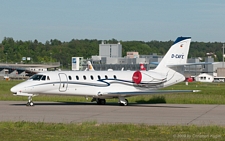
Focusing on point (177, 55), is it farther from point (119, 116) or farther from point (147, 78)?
point (119, 116)

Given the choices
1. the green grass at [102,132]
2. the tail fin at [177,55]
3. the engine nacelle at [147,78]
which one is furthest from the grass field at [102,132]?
the tail fin at [177,55]

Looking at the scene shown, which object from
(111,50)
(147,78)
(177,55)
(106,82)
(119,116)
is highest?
(111,50)

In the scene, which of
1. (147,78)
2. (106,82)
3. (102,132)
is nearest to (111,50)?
(147,78)

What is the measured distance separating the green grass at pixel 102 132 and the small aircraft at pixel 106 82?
11221mm

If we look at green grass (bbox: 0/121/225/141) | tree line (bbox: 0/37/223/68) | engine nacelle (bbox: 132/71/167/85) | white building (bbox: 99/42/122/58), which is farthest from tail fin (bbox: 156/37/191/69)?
tree line (bbox: 0/37/223/68)

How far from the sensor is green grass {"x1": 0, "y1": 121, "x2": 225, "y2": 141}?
680 inches

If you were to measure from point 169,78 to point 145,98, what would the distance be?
208 inches

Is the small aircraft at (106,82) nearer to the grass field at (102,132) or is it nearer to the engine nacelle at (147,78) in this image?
the engine nacelle at (147,78)

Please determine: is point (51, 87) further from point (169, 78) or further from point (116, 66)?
point (116, 66)

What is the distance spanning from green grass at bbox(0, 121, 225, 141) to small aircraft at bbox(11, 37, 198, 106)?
36.8 ft

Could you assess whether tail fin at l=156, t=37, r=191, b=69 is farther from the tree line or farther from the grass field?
the tree line

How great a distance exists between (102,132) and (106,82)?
15.8m

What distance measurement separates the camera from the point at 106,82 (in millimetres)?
34688

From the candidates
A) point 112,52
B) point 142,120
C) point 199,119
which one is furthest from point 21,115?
point 112,52
